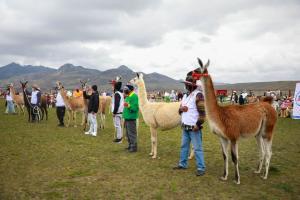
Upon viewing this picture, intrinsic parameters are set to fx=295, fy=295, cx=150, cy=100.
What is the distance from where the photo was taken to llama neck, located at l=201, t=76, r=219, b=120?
19.6ft

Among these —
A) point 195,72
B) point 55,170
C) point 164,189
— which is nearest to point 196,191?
point 164,189

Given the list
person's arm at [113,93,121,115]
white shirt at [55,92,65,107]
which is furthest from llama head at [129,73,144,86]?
white shirt at [55,92,65,107]

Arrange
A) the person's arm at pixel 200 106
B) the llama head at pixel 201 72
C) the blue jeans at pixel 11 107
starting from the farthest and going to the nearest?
the blue jeans at pixel 11 107
the person's arm at pixel 200 106
the llama head at pixel 201 72

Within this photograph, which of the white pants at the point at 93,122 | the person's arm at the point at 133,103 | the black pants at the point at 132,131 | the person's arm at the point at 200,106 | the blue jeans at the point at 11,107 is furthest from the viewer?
the blue jeans at the point at 11,107

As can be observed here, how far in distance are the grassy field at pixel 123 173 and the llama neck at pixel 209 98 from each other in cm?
145

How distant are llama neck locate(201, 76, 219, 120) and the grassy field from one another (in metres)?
1.45

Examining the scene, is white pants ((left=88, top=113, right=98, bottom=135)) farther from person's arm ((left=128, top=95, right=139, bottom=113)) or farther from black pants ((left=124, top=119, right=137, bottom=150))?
person's arm ((left=128, top=95, right=139, bottom=113))

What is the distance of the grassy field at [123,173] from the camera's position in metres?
5.46

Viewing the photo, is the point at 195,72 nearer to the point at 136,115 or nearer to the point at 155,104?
the point at 155,104

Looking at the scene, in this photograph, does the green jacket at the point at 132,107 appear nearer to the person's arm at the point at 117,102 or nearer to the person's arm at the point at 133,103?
the person's arm at the point at 133,103

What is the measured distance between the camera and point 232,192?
18.2 ft

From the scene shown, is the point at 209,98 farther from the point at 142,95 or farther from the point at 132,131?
the point at 132,131

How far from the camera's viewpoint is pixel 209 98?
19.7 feet

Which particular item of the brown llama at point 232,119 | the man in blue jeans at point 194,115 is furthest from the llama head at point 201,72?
the man in blue jeans at point 194,115
